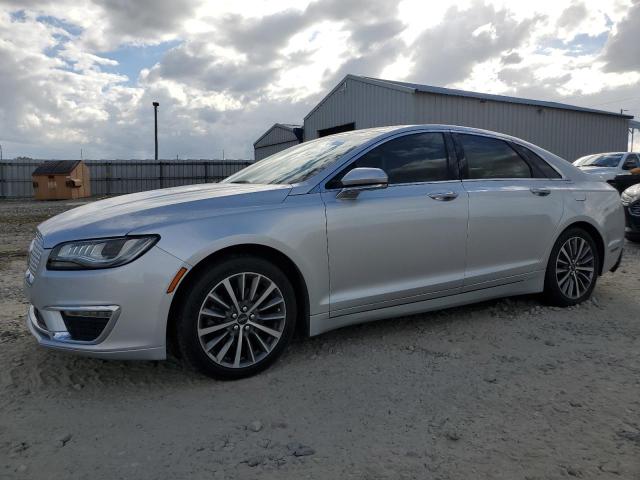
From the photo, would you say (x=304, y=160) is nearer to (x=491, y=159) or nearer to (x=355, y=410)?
(x=491, y=159)

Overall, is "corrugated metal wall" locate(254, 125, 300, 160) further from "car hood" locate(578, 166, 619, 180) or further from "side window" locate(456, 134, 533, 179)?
"side window" locate(456, 134, 533, 179)

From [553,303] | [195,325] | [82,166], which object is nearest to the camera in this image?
[195,325]

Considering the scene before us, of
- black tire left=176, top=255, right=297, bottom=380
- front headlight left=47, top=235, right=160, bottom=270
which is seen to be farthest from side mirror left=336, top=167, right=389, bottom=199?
front headlight left=47, top=235, right=160, bottom=270

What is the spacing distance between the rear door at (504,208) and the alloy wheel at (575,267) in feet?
0.85

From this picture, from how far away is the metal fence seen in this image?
25641mm

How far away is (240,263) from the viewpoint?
2947mm

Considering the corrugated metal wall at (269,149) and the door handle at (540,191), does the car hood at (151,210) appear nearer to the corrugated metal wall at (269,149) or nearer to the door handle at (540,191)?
the door handle at (540,191)

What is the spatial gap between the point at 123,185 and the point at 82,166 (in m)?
4.42

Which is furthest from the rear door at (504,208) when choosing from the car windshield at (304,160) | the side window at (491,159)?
the car windshield at (304,160)

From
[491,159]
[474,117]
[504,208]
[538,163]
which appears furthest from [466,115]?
[504,208]

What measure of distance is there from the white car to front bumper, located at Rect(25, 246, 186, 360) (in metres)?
13.1

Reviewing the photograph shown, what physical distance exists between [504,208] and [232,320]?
7.44 feet

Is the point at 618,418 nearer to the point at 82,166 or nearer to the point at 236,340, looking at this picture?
the point at 236,340

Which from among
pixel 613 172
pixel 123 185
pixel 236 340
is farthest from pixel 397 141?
pixel 123 185
